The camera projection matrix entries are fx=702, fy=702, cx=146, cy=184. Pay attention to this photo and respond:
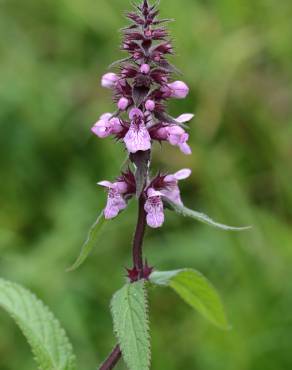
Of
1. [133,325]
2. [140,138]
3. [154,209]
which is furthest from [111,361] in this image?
[140,138]

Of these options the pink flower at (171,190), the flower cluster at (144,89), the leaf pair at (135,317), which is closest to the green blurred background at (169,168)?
the leaf pair at (135,317)

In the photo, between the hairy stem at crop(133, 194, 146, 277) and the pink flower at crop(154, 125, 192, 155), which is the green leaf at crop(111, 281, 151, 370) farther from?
the pink flower at crop(154, 125, 192, 155)

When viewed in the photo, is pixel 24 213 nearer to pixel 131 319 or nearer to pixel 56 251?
pixel 56 251

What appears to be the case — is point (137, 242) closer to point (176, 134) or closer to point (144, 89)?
point (176, 134)

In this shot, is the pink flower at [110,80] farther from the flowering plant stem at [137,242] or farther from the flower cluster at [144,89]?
the flowering plant stem at [137,242]

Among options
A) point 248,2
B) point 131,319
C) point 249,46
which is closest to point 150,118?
point 131,319

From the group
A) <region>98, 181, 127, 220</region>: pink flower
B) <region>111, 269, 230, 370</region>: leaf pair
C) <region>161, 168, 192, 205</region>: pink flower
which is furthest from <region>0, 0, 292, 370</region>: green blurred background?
<region>98, 181, 127, 220</region>: pink flower
